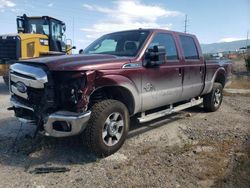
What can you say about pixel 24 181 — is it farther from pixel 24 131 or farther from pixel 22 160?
pixel 24 131

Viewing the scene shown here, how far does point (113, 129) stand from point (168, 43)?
2.49 meters

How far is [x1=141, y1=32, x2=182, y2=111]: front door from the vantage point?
5874mm

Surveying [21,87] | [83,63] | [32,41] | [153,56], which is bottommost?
[21,87]

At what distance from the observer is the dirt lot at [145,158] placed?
4223mm

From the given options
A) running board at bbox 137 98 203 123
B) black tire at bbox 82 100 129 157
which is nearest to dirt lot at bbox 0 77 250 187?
black tire at bbox 82 100 129 157

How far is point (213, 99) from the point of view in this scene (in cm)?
866

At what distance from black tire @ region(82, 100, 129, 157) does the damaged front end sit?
0.59 ft

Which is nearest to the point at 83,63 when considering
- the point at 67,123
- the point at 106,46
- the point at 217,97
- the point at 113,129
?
the point at 67,123

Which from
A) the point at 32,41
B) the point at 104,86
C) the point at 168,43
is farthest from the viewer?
the point at 32,41

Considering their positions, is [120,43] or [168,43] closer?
[120,43]

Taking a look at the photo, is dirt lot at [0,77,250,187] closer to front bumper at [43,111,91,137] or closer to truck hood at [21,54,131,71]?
front bumper at [43,111,91,137]

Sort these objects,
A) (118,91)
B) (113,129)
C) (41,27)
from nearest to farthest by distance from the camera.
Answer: (113,129), (118,91), (41,27)

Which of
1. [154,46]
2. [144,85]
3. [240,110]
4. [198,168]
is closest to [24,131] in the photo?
[144,85]

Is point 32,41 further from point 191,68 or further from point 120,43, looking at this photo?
point 191,68
